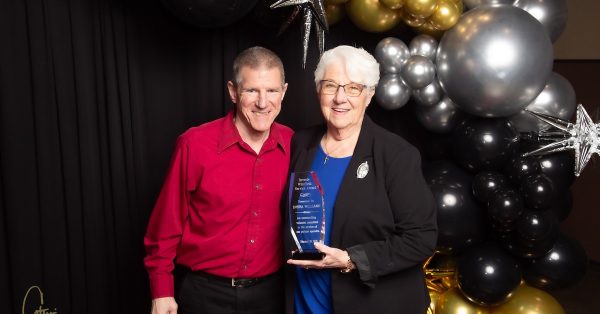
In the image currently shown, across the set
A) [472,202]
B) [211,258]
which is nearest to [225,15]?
[211,258]

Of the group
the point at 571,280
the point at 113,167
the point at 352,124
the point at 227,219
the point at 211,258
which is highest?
the point at 352,124

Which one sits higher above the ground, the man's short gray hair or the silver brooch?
the man's short gray hair

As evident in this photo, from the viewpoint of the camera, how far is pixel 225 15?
214 cm

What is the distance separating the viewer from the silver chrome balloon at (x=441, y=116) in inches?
106

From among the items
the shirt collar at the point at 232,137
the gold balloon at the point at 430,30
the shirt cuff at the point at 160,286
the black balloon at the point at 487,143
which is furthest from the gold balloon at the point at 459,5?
the shirt cuff at the point at 160,286

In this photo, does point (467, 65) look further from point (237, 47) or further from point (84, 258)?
point (84, 258)

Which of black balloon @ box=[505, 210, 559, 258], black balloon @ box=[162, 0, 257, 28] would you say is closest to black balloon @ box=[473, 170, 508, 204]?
black balloon @ box=[505, 210, 559, 258]

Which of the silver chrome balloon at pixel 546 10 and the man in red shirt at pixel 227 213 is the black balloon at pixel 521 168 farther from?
the man in red shirt at pixel 227 213

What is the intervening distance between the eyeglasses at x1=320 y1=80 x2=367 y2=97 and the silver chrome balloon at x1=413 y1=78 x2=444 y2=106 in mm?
1187

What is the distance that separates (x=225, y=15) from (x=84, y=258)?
4.01 feet

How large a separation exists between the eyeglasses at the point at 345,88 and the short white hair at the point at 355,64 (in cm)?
2

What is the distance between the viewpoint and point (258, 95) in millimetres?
1695

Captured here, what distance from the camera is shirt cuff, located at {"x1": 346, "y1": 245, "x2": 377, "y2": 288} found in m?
1.39

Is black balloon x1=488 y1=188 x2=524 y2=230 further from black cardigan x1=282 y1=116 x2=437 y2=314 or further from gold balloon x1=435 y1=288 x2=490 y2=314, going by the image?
black cardigan x1=282 y1=116 x2=437 y2=314
